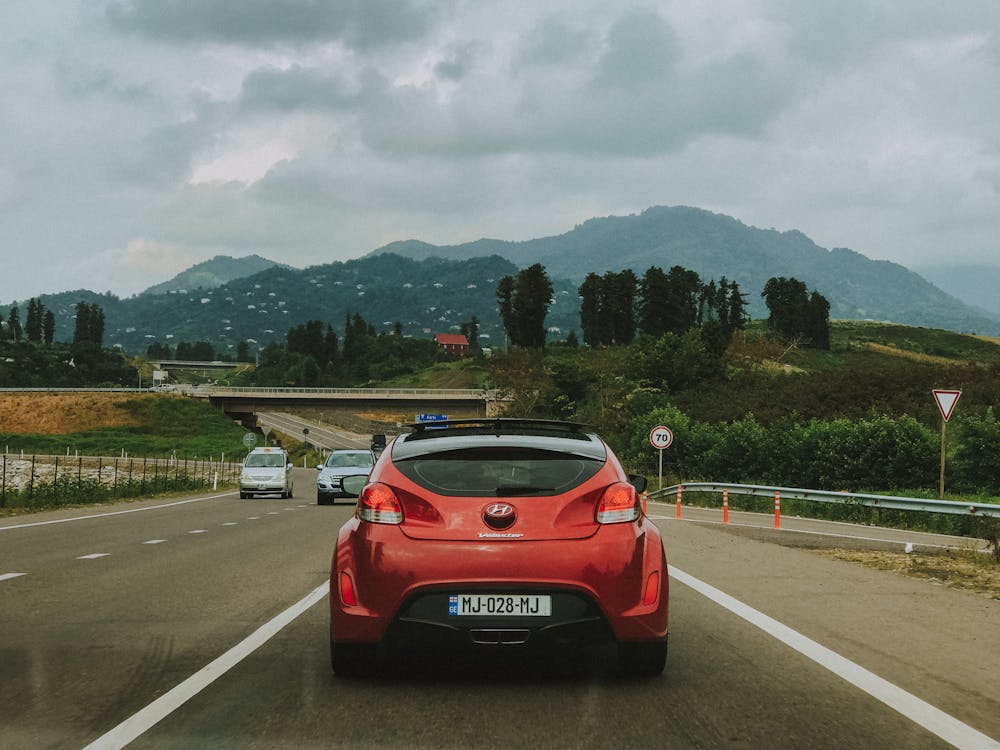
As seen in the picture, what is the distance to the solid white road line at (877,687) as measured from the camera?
523 cm

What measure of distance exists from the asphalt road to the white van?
83.5 ft

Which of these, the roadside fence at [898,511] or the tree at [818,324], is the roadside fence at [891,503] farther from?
the tree at [818,324]

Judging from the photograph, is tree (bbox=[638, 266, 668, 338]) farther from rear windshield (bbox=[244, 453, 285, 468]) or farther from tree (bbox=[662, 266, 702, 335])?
rear windshield (bbox=[244, 453, 285, 468])

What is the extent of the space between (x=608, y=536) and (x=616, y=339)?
153 meters

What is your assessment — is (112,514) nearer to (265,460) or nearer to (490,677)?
(265,460)

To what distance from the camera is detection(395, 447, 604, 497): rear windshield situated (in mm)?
6152

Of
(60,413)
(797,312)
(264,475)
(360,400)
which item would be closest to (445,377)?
(797,312)

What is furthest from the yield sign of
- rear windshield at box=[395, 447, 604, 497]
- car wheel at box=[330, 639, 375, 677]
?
car wheel at box=[330, 639, 375, 677]

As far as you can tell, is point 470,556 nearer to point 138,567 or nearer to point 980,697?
point 980,697

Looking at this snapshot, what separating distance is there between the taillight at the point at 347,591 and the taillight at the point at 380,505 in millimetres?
358

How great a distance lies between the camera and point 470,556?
5941mm

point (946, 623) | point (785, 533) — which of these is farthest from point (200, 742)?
point (785, 533)

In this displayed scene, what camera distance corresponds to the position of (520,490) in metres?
6.14

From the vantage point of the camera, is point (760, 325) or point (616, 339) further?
point (760, 325)
